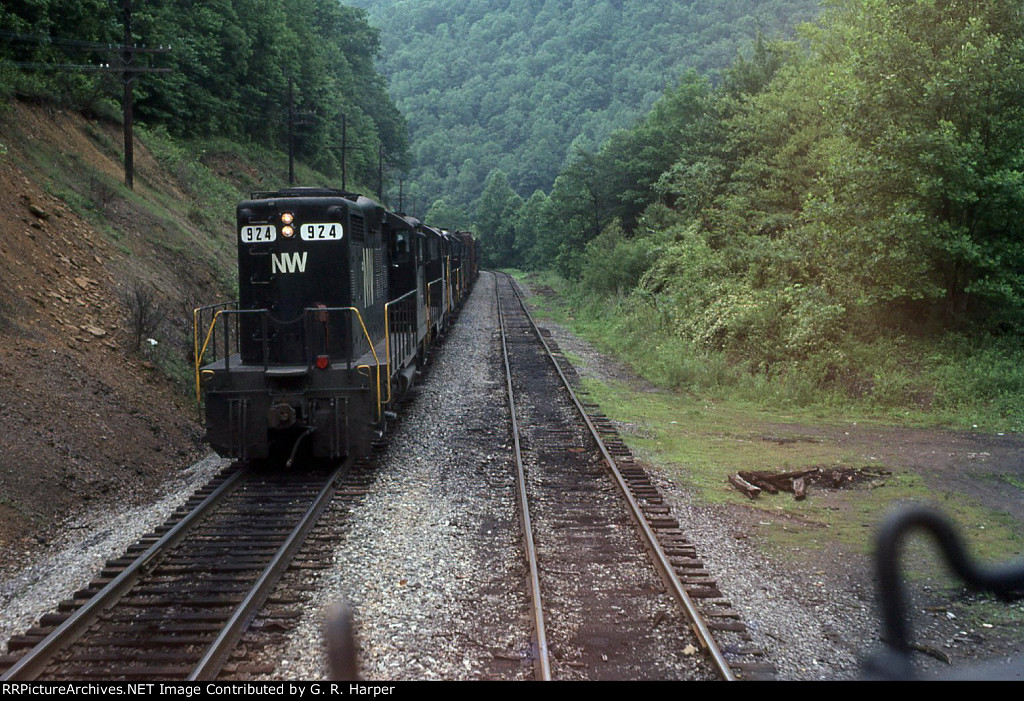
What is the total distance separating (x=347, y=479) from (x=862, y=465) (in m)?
6.98

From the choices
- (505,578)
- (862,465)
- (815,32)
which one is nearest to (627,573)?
(505,578)

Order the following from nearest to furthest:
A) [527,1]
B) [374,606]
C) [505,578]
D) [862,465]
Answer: [374,606] < [505,578] < [862,465] < [527,1]

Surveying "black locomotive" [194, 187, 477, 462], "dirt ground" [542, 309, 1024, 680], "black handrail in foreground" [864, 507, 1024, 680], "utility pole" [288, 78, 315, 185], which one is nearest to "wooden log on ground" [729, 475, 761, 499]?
"dirt ground" [542, 309, 1024, 680]

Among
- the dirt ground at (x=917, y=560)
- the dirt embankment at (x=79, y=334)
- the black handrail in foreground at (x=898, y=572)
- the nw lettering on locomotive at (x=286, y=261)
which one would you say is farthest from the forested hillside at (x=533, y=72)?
the black handrail in foreground at (x=898, y=572)

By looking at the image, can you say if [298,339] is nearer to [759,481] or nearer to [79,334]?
[79,334]

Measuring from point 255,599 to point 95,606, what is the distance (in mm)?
1173

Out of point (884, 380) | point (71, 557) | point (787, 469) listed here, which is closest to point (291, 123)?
point (884, 380)

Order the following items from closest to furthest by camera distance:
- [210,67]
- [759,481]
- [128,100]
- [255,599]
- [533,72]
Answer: [255,599], [759,481], [128,100], [210,67], [533,72]

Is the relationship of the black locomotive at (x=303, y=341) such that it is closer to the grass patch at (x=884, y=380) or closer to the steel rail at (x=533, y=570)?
the steel rail at (x=533, y=570)

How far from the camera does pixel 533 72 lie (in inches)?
6083

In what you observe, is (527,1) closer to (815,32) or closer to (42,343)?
(815,32)

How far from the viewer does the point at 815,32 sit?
2442 cm

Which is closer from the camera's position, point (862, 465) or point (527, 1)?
point (862, 465)

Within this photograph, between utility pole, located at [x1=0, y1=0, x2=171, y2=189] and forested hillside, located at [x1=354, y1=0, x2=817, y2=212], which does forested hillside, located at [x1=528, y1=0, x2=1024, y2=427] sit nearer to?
utility pole, located at [x1=0, y1=0, x2=171, y2=189]
